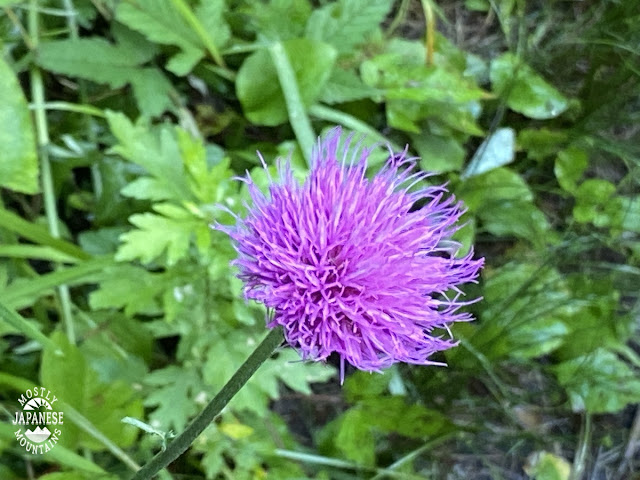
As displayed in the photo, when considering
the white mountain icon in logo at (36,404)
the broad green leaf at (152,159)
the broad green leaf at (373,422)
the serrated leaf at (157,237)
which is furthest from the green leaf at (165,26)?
the broad green leaf at (373,422)

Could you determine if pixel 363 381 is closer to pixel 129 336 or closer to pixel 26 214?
pixel 129 336

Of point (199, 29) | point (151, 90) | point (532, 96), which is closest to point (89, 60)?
point (151, 90)

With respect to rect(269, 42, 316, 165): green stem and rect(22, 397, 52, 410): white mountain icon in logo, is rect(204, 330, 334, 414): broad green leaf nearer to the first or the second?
rect(22, 397, 52, 410): white mountain icon in logo

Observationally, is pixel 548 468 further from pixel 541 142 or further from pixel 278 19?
pixel 278 19

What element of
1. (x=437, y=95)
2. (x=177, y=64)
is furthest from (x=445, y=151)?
(x=177, y=64)

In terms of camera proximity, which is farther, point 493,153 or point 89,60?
point 493,153

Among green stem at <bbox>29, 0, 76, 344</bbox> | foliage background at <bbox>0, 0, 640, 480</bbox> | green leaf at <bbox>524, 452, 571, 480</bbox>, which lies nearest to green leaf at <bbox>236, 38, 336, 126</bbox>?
foliage background at <bbox>0, 0, 640, 480</bbox>
